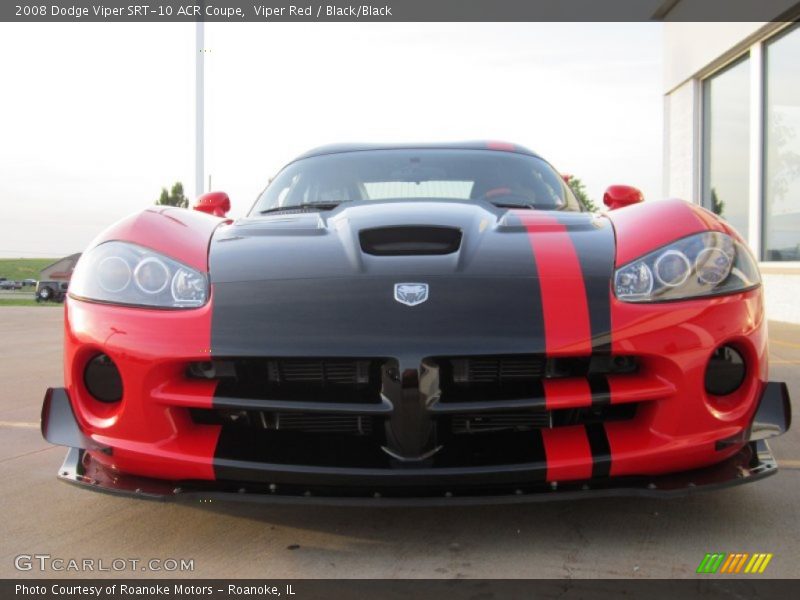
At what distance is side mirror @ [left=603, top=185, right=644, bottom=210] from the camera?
3587 mm

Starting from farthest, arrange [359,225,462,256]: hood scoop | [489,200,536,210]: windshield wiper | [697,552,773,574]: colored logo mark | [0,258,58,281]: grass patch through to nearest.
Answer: [0,258,58,281]: grass patch
[489,200,536,210]: windshield wiper
[359,225,462,256]: hood scoop
[697,552,773,574]: colored logo mark

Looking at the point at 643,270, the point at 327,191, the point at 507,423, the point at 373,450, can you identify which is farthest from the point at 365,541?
the point at 327,191

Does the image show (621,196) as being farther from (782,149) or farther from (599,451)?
(782,149)

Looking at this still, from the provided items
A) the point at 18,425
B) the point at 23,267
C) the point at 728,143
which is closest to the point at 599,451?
the point at 18,425

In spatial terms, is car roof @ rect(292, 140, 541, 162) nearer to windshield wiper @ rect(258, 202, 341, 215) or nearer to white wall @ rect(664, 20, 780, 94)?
windshield wiper @ rect(258, 202, 341, 215)

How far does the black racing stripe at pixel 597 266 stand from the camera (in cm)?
205

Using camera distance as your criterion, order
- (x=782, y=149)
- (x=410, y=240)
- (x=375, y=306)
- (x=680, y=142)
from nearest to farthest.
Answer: (x=375, y=306) → (x=410, y=240) → (x=782, y=149) → (x=680, y=142)

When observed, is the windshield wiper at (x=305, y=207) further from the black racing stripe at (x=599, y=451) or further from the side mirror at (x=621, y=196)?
the black racing stripe at (x=599, y=451)

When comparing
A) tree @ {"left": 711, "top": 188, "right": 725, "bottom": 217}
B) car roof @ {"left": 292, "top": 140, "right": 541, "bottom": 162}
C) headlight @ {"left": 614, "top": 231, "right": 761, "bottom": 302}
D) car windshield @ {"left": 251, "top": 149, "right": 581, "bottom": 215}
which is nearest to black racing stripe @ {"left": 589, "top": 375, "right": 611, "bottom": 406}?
headlight @ {"left": 614, "top": 231, "right": 761, "bottom": 302}

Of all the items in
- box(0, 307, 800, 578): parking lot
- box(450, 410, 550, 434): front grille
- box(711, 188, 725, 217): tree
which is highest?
box(711, 188, 725, 217): tree

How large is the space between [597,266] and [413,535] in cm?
94

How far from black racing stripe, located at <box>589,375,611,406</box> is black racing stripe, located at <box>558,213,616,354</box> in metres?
0.09

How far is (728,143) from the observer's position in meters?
12.2

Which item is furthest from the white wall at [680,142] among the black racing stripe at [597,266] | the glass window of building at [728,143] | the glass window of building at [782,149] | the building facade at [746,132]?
the black racing stripe at [597,266]
